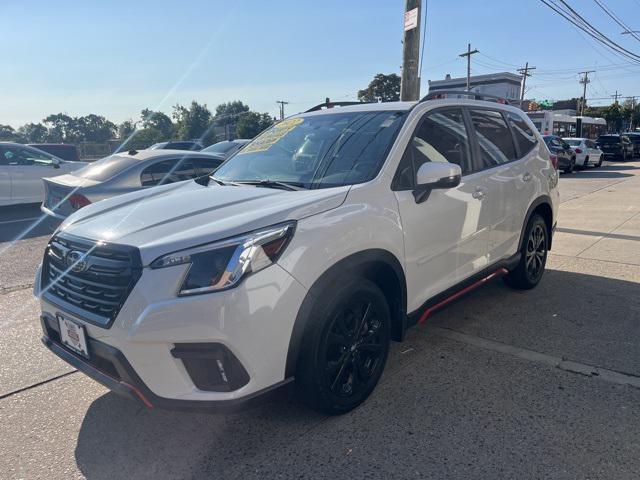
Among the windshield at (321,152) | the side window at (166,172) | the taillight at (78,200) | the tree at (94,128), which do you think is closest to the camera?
the windshield at (321,152)

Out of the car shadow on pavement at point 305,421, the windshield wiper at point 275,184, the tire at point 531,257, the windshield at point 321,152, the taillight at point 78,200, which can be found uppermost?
the windshield at point 321,152

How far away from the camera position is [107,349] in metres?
2.37

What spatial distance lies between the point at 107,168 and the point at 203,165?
1.41 meters

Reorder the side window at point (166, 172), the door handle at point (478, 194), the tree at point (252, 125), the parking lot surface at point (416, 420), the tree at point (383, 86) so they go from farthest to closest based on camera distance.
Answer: the tree at point (383, 86) → the tree at point (252, 125) → the side window at point (166, 172) → the door handle at point (478, 194) → the parking lot surface at point (416, 420)

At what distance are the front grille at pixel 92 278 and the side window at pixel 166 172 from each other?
4.55 metres

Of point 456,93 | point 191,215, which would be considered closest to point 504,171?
point 456,93

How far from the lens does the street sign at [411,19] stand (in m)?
7.82

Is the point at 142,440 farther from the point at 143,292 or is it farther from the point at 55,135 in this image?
the point at 55,135

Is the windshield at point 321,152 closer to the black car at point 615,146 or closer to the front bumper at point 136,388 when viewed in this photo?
the front bumper at point 136,388

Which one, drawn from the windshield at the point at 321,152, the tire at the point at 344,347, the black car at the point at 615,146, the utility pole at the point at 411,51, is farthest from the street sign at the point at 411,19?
the black car at the point at 615,146

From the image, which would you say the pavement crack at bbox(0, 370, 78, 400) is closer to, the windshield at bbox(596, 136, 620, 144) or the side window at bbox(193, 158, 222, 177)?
the side window at bbox(193, 158, 222, 177)

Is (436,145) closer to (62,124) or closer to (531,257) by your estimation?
(531,257)

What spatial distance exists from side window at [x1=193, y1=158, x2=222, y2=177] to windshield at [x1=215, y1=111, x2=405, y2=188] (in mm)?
3719

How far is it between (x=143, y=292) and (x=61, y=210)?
16.8 ft
